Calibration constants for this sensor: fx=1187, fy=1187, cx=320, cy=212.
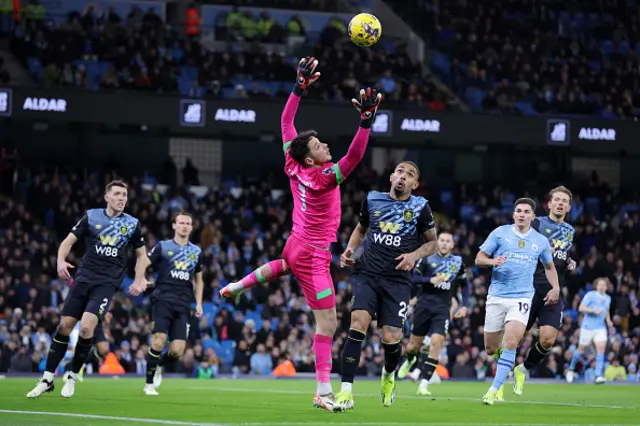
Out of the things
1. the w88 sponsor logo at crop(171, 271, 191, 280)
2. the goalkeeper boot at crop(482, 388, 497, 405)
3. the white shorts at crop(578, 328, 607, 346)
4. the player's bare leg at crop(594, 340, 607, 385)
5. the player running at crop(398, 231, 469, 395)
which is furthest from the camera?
the white shorts at crop(578, 328, 607, 346)

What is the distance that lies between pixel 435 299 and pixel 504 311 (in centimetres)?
511

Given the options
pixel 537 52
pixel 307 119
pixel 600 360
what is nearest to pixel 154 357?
pixel 600 360

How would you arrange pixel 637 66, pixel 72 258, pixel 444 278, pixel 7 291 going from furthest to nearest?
1. pixel 637 66
2. pixel 72 258
3. pixel 7 291
4. pixel 444 278

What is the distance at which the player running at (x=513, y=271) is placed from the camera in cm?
1497

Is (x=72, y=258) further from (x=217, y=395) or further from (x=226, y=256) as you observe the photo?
(x=217, y=395)

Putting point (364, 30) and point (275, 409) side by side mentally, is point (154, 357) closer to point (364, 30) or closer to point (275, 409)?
point (275, 409)

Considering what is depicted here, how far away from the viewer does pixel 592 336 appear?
86.9ft

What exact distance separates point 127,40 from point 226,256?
7341 millimetres

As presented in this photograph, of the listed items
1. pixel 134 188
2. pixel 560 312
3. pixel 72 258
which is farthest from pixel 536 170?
pixel 560 312

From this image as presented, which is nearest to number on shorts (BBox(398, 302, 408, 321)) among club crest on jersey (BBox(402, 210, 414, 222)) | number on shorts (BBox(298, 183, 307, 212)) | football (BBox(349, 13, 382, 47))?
club crest on jersey (BBox(402, 210, 414, 222))

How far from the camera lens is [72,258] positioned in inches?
1249

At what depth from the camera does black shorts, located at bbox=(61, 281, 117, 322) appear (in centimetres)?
1517

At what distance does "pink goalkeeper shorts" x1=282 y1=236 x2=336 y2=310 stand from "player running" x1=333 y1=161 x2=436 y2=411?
86 cm

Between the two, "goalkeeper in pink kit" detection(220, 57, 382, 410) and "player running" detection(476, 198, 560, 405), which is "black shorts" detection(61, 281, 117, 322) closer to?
"goalkeeper in pink kit" detection(220, 57, 382, 410)
